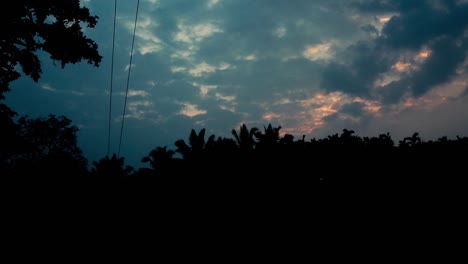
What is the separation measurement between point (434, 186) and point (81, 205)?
6.78 metres

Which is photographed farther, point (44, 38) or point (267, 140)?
point (44, 38)

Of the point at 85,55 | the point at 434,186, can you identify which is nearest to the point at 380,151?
the point at 434,186

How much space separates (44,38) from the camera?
46.1 feet

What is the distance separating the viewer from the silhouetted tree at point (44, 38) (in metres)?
13.4

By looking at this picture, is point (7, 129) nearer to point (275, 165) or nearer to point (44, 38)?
point (44, 38)

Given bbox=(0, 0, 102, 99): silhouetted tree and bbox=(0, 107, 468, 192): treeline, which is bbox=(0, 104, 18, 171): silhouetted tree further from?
bbox=(0, 107, 468, 192): treeline

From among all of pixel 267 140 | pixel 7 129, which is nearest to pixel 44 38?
pixel 7 129

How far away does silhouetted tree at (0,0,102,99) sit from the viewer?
1344cm

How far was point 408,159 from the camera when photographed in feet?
21.5

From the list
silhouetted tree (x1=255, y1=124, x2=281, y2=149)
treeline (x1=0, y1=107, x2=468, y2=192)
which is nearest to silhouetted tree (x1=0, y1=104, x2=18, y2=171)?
treeline (x1=0, y1=107, x2=468, y2=192)

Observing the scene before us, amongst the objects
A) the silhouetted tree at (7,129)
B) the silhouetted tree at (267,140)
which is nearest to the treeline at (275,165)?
the silhouetted tree at (267,140)

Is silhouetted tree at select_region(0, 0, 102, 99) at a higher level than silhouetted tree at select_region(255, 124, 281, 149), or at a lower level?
higher

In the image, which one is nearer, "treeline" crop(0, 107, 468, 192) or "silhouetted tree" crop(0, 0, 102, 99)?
"treeline" crop(0, 107, 468, 192)

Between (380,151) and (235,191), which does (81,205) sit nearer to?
(235,191)
